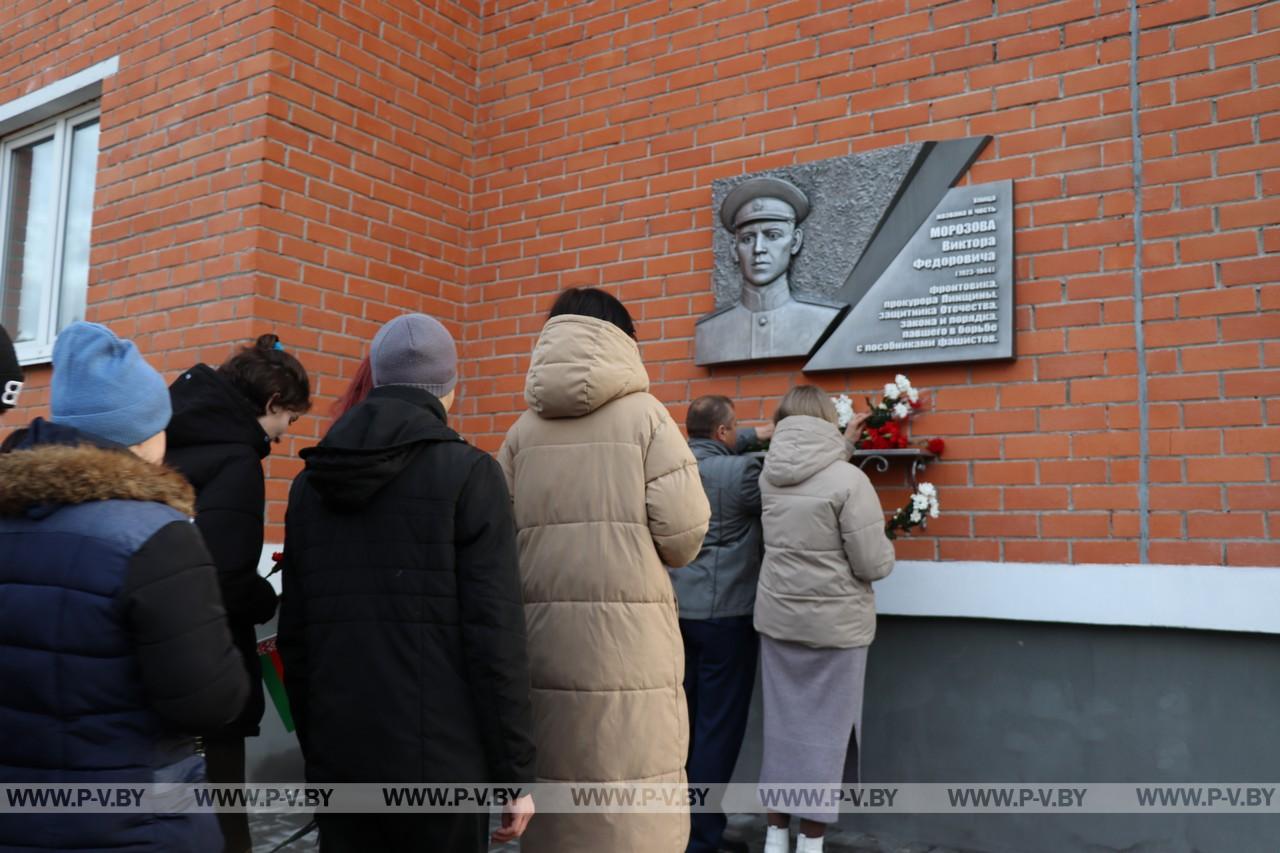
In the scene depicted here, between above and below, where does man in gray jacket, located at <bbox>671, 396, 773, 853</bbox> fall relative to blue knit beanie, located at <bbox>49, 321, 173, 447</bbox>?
below

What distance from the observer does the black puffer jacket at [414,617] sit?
207cm

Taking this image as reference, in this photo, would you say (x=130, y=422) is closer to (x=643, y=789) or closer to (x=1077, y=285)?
(x=643, y=789)

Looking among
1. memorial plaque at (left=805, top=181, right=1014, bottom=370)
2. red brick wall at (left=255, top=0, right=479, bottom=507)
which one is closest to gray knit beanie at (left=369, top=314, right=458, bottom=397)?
memorial plaque at (left=805, top=181, right=1014, bottom=370)

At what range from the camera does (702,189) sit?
15.5 feet

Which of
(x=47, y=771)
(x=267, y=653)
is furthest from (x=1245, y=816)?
(x=47, y=771)

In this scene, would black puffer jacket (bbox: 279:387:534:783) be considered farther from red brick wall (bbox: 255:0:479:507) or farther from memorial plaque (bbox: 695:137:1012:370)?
red brick wall (bbox: 255:0:479:507)

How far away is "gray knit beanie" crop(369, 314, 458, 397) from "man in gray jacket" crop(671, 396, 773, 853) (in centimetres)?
185

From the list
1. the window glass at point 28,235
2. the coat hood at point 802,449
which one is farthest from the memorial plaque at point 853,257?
the window glass at point 28,235

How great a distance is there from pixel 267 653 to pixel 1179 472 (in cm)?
303

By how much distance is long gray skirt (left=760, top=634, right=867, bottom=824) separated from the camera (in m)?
3.70

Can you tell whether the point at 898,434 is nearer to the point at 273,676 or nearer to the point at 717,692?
the point at 717,692

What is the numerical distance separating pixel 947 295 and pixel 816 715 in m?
1.68

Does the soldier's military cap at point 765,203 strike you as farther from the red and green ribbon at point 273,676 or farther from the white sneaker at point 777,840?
the red and green ribbon at point 273,676

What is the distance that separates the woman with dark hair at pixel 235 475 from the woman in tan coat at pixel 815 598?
1.85 m
